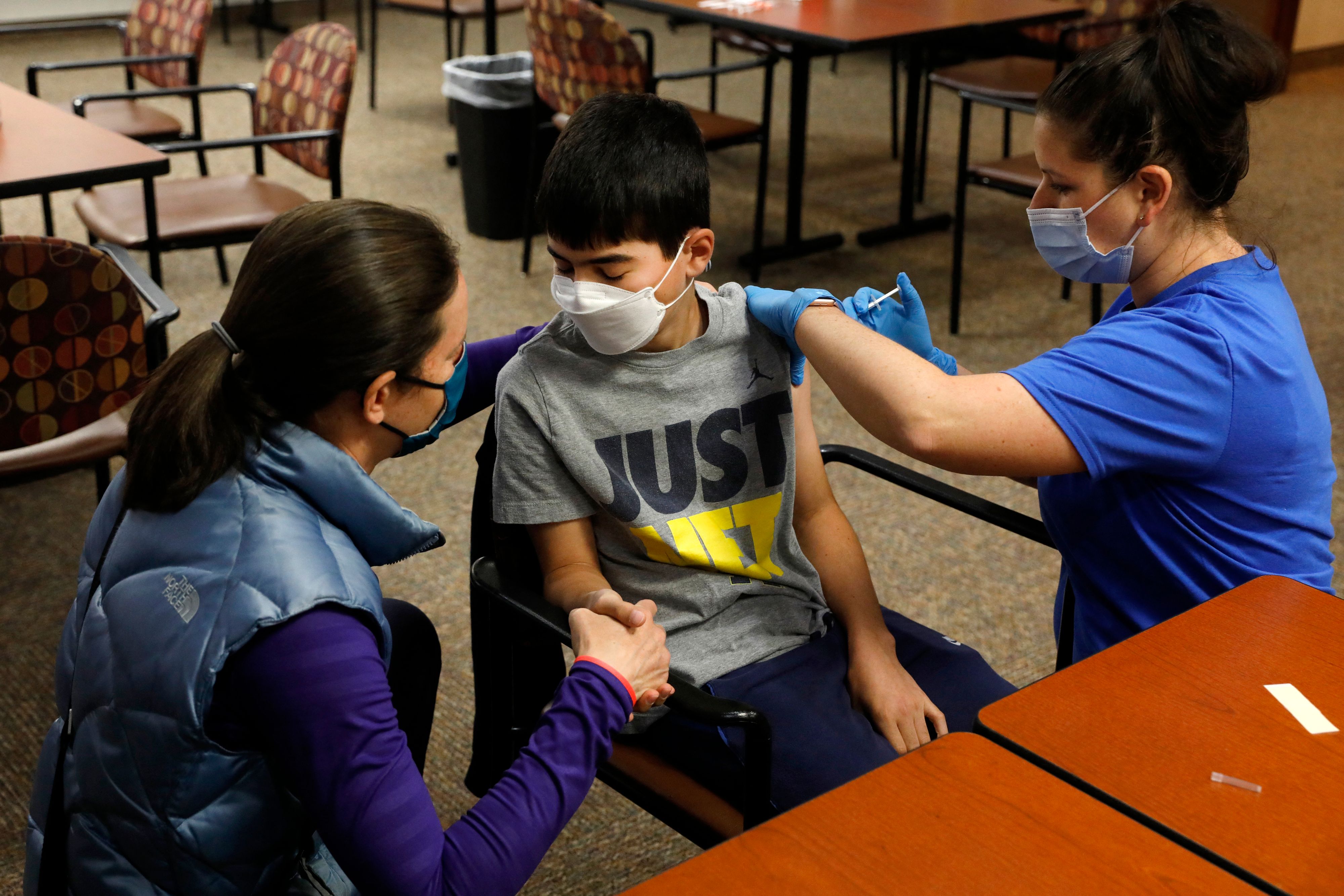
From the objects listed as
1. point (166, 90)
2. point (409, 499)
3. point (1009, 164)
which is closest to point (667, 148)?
point (409, 499)

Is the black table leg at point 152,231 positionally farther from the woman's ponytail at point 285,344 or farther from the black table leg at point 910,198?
the black table leg at point 910,198

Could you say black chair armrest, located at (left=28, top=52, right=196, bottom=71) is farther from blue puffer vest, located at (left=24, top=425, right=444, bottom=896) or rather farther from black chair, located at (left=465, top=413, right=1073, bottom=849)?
blue puffer vest, located at (left=24, top=425, right=444, bottom=896)

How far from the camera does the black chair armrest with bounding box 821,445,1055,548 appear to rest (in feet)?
4.54

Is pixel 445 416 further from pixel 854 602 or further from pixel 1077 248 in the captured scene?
pixel 1077 248

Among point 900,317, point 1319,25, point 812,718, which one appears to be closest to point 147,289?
point 900,317

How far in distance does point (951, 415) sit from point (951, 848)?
46cm

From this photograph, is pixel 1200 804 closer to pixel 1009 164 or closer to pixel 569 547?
pixel 569 547

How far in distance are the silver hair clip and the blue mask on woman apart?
0.15 meters

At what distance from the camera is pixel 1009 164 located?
3.40 m

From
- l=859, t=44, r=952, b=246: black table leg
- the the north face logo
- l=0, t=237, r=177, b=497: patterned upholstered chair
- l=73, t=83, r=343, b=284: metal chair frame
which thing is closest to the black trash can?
l=73, t=83, r=343, b=284: metal chair frame

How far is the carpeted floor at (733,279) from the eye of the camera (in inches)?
77.4

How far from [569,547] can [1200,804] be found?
2.19 ft

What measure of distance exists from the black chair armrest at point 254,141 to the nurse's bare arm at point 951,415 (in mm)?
2109

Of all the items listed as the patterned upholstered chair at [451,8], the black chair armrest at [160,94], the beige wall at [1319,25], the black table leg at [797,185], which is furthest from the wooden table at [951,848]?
the beige wall at [1319,25]
